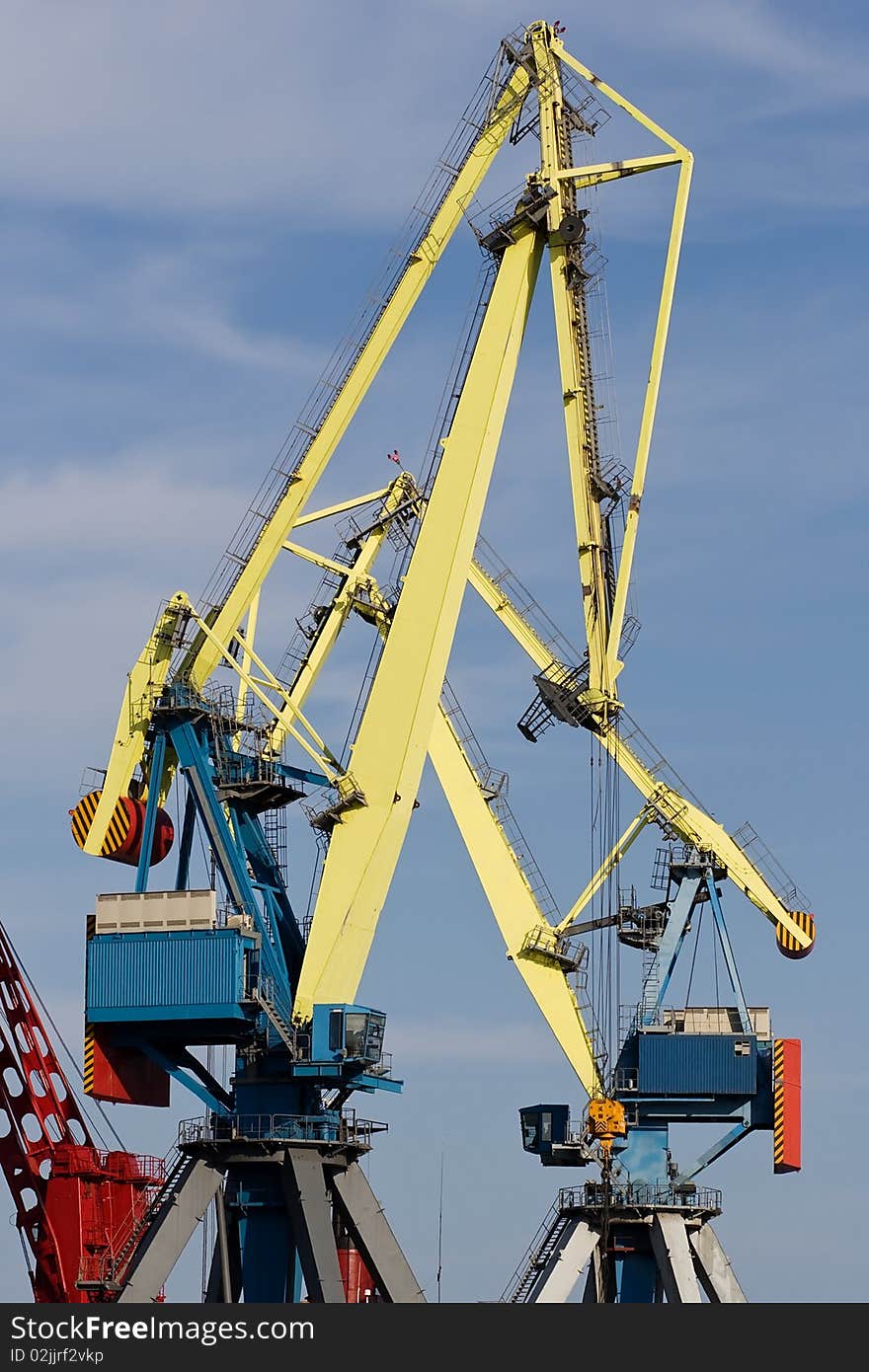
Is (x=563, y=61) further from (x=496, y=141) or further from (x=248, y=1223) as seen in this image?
(x=248, y=1223)

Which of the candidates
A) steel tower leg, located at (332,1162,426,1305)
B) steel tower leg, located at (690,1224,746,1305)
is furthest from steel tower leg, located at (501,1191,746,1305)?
Answer: steel tower leg, located at (332,1162,426,1305)

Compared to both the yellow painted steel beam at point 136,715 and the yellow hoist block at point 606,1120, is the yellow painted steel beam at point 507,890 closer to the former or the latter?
the yellow hoist block at point 606,1120

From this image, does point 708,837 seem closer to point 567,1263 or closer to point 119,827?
point 567,1263

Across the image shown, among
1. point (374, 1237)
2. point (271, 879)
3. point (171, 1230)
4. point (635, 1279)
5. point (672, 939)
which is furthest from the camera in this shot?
point (672, 939)

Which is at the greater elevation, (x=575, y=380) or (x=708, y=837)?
(x=575, y=380)

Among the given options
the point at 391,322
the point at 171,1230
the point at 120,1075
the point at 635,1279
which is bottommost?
the point at 171,1230

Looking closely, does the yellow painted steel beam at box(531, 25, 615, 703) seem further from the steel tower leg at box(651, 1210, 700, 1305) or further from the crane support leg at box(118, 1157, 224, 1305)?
the crane support leg at box(118, 1157, 224, 1305)

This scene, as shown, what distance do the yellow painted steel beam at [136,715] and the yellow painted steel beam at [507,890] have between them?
13389mm

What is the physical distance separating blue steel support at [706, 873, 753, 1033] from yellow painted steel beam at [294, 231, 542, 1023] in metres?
15.8

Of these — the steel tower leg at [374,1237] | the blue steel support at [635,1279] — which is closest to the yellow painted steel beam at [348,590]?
the steel tower leg at [374,1237]

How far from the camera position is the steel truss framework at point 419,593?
197 ft

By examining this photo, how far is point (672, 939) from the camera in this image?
239 feet

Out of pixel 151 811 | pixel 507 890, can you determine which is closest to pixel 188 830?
pixel 151 811

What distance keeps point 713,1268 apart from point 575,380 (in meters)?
26.3
